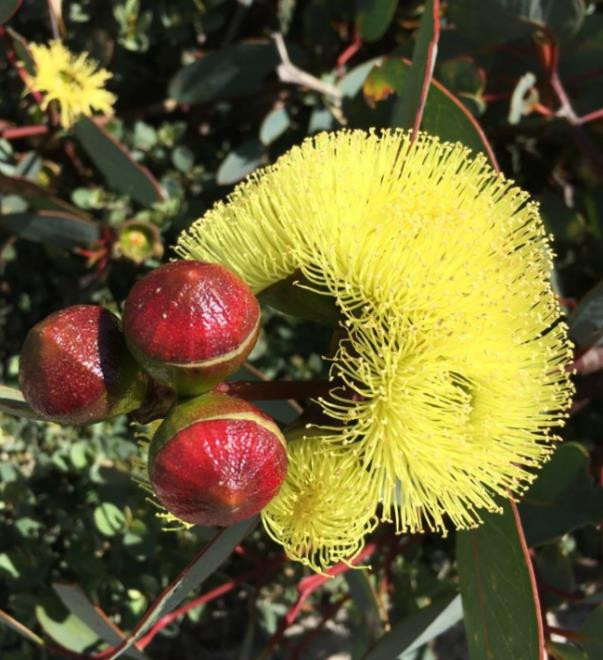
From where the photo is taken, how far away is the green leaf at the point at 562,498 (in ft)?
5.08

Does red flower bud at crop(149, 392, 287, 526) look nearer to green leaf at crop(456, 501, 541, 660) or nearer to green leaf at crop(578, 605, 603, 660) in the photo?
green leaf at crop(456, 501, 541, 660)

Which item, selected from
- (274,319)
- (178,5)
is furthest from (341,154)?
(178,5)

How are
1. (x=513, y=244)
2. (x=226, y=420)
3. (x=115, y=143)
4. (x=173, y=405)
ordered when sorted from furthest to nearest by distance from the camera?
(x=115, y=143) → (x=513, y=244) → (x=173, y=405) → (x=226, y=420)

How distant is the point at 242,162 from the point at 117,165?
328 millimetres

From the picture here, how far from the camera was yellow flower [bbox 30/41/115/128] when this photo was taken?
6.11 ft

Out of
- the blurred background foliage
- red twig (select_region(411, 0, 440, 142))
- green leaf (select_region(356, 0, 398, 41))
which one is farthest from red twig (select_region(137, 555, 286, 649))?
green leaf (select_region(356, 0, 398, 41))

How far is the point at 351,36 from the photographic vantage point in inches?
86.8

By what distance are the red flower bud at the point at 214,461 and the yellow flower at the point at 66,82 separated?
1.15 metres

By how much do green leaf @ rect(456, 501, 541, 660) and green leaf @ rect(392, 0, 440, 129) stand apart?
2.22 feet

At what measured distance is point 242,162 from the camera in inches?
79.7

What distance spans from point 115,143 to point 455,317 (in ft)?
3.28

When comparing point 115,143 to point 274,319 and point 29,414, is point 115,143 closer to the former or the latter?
point 274,319

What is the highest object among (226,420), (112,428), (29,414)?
(226,420)

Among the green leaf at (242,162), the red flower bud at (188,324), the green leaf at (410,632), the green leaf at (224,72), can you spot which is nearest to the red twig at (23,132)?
the green leaf at (224,72)
